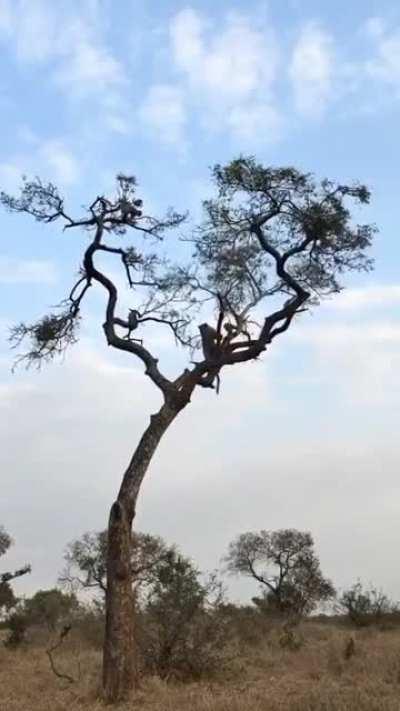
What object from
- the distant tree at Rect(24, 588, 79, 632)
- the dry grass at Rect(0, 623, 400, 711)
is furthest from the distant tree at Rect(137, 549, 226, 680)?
the distant tree at Rect(24, 588, 79, 632)

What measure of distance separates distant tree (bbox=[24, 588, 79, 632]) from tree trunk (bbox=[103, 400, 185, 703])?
21506 mm

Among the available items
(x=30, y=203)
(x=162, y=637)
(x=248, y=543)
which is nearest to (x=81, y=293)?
(x=30, y=203)

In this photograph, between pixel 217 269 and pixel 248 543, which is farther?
pixel 248 543

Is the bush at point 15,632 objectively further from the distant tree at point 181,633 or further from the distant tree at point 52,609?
the distant tree at point 181,633

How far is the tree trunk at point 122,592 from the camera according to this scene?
1180 cm

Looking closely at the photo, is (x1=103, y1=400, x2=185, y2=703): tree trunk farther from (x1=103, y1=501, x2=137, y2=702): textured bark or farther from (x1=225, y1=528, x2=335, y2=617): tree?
(x1=225, y1=528, x2=335, y2=617): tree

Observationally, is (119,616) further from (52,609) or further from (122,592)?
(52,609)

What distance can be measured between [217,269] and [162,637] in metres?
6.44

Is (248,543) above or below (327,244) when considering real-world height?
above

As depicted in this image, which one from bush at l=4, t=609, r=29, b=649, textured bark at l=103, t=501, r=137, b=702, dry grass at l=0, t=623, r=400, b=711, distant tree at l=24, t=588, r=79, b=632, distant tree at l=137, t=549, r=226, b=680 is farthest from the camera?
distant tree at l=24, t=588, r=79, b=632

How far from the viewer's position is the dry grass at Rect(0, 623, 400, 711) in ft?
33.2

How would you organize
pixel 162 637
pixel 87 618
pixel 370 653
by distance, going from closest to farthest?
pixel 162 637 < pixel 370 653 < pixel 87 618

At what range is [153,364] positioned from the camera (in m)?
14.0

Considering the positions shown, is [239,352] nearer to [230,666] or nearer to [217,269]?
[217,269]
